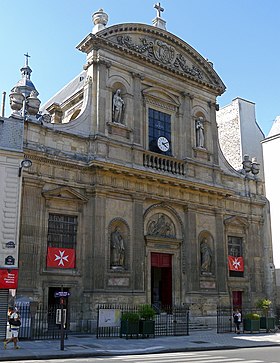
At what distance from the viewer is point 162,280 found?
25.3m

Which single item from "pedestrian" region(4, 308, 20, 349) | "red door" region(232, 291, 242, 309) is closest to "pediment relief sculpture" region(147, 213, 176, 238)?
"red door" region(232, 291, 242, 309)

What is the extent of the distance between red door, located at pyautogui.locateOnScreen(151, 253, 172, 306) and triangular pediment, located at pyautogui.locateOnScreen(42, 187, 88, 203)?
5100 millimetres

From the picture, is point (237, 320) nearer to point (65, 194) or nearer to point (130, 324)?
point (130, 324)

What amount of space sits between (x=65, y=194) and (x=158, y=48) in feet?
36.2

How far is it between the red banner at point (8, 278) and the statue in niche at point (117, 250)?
5434mm

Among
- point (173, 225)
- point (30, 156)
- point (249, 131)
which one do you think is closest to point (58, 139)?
point (30, 156)

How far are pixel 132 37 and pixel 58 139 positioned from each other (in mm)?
8062

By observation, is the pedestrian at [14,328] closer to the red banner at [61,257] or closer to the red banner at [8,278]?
the red banner at [8,278]

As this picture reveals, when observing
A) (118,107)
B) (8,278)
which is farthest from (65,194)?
(118,107)

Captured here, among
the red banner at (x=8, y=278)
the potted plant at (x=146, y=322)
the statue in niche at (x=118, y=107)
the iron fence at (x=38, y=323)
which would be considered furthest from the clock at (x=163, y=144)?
the red banner at (x=8, y=278)

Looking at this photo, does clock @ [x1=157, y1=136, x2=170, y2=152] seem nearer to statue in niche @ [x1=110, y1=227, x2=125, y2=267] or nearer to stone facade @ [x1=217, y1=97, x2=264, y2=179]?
statue in niche @ [x1=110, y1=227, x2=125, y2=267]

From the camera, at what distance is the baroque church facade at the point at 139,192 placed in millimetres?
21000

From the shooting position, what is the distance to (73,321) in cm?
2061

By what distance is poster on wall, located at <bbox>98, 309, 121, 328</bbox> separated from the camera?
2025 centimetres
